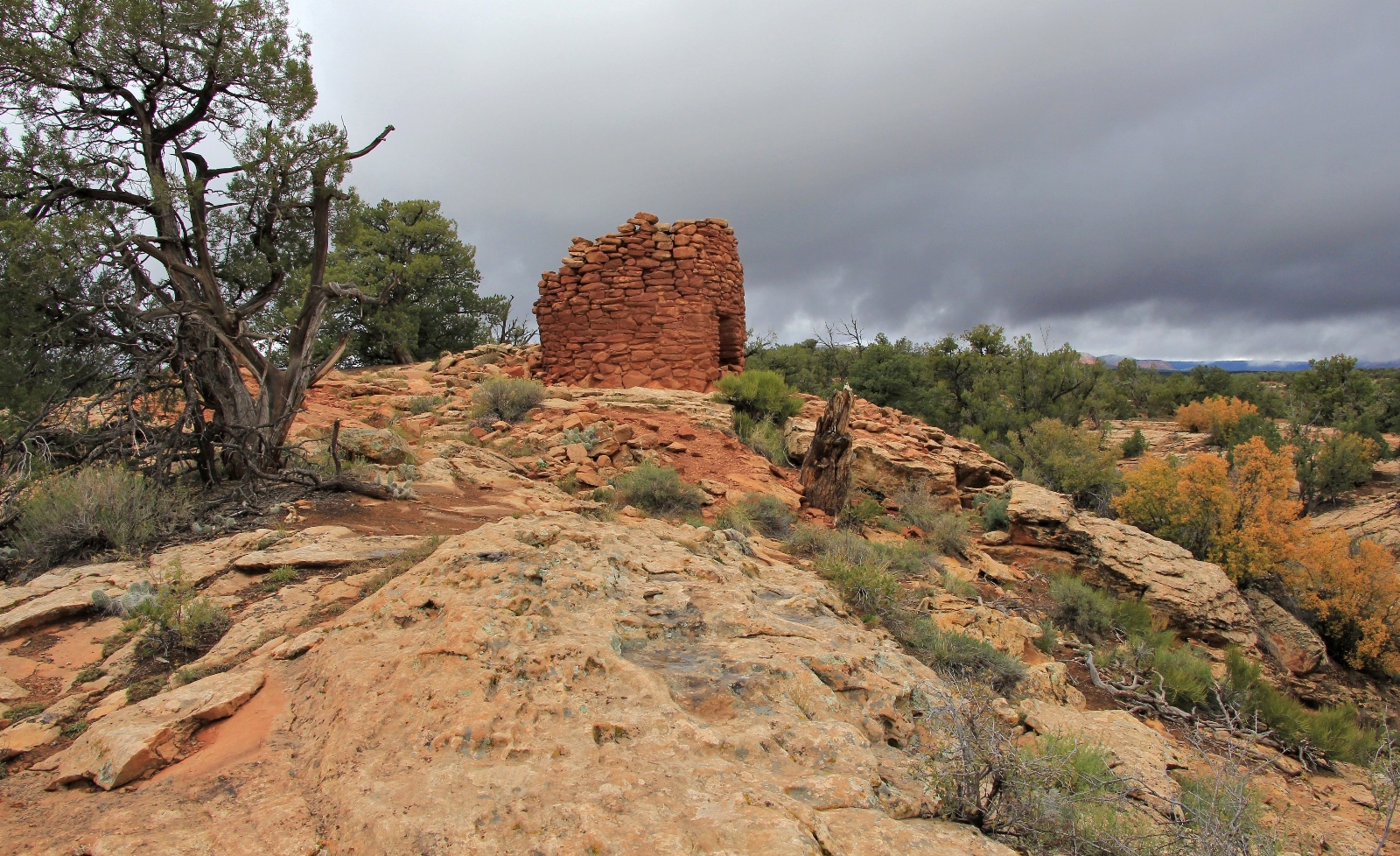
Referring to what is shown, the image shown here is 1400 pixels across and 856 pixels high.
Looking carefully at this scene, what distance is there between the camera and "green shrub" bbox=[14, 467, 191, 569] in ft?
15.6

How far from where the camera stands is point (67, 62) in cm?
599

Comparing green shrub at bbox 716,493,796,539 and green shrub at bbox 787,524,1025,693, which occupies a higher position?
green shrub at bbox 716,493,796,539

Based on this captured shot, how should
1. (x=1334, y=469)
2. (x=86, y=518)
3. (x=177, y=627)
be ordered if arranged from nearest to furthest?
(x=177, y=627)
(x=86, y=518)
(x=1334, y=469)

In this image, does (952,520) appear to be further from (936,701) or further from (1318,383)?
(1318,383)

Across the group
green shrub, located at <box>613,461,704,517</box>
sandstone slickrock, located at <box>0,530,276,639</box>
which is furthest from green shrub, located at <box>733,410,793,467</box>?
sandstone slickrock, located at <box>0,530,276,639</box>

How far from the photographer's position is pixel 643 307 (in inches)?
541

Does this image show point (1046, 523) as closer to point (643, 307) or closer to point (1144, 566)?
point (1144, 566)

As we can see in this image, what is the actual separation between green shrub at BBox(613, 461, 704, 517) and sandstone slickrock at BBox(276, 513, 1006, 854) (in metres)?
3.53

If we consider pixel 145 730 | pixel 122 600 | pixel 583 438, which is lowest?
pixel 145 730

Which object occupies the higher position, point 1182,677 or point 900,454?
point 900,454

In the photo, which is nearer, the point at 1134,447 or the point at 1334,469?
the point at 1334,469

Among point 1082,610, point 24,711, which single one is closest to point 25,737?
point 24,711

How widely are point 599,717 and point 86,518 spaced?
4551 mm

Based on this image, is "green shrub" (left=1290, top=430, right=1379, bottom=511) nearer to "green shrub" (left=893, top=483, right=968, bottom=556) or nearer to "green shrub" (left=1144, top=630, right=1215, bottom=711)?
"green shrub" (left=893, top=483, right=968, bottom=556)
